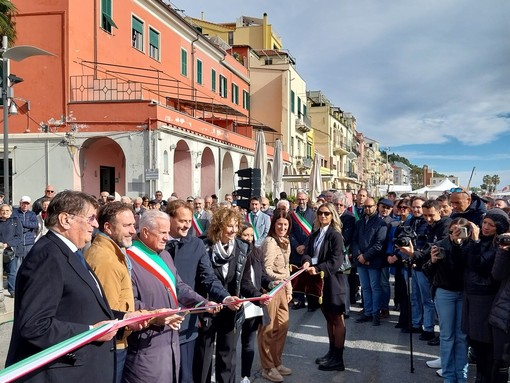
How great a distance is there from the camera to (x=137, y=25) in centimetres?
2064

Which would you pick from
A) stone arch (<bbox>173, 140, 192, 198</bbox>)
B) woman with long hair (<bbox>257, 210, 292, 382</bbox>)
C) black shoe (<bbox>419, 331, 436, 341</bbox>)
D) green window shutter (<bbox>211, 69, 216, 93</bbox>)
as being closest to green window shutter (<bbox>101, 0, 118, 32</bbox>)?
stone arch (<bbox>173, 140, 192, 198</bbox>)

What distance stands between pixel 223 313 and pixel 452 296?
7.81ft

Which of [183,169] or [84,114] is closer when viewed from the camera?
[84,114]

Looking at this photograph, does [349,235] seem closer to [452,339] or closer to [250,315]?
[452,339]

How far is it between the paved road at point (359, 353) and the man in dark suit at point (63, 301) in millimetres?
2956

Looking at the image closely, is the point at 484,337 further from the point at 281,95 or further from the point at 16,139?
the point at 281,95

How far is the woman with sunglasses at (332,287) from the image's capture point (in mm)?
5266

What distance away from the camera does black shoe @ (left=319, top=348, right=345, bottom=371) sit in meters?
5.31

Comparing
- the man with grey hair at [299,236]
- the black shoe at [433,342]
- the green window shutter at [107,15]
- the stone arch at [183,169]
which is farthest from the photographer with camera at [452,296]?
the green window shutter at [107,15]

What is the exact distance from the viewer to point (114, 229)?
328 cm

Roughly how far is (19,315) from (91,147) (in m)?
16.7

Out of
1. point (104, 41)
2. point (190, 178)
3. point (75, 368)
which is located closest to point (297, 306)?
point (75, 368)

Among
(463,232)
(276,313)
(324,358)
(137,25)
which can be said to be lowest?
(324,358)

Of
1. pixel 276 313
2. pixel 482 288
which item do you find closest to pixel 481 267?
pixel 482 288
